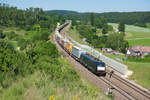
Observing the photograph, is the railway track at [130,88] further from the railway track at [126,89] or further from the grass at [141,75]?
the grass at [141,75]

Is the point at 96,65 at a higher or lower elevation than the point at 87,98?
lower

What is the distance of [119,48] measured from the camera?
105688 millimetres

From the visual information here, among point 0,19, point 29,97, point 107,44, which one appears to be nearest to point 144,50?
point 107,44

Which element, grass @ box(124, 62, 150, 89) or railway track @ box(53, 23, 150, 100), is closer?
railway track @ box(53, 23, 150, 100)

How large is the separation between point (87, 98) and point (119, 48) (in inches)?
3916

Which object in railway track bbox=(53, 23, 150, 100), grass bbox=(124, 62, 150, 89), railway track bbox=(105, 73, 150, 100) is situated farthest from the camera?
grass bbox=(124, 62, 150, 89)

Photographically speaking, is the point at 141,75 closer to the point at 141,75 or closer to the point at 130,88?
the point at 141,75

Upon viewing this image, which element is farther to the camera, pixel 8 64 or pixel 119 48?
pixel 119 48

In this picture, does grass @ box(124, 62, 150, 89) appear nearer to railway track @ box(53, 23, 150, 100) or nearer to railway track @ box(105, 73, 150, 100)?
railway track @ box(105, 73, 150, 100)

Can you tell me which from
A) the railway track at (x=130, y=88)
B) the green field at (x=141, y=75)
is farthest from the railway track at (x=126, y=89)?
the green field at (x=141, y=75)

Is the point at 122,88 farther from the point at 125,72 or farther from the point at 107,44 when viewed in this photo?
the point at 107,44

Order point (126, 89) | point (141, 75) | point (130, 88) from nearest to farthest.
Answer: point (126, 89) < point (130, 88) < point (141, 75)

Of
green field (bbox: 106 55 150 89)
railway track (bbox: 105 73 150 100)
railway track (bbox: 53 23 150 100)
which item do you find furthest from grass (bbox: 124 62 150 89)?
railway track (bbox: 53 23 150 100)

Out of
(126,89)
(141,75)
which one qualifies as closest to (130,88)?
(126,89)
